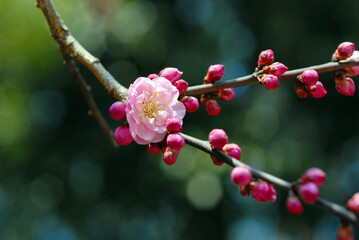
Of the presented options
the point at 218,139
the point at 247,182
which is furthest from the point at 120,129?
the point at 247,182

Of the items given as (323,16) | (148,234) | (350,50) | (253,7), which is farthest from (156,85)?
(253,7)

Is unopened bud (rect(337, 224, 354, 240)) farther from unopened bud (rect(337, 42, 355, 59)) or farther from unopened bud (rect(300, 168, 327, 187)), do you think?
unopened bud (rect(337, 42, 355, 59))

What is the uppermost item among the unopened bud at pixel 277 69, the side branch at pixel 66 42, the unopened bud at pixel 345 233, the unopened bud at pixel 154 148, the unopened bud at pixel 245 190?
the side branch at pixel 66 42

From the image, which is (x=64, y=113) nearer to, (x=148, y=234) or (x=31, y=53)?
(x=31, y=53)

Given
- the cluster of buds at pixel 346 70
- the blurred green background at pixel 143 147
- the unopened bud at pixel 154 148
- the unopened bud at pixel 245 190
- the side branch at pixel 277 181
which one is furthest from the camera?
the blurred green background at pixel 143 147

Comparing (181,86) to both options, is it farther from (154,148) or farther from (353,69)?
(353,69)

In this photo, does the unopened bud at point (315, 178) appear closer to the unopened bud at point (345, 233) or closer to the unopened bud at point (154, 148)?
the unopened bud at point (345, 233)

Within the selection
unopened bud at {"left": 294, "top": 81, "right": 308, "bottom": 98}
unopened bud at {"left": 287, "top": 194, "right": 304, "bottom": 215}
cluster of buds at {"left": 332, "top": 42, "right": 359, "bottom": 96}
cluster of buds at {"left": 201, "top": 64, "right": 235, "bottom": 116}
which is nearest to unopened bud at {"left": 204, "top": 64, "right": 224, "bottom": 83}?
cluster of buds at {"left": 201, "top": 64, "right": 235, "bottom": 116}

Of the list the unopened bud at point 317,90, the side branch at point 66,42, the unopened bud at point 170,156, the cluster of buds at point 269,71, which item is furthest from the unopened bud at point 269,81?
the side branch at point 66,42
